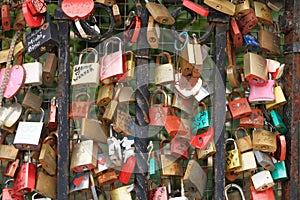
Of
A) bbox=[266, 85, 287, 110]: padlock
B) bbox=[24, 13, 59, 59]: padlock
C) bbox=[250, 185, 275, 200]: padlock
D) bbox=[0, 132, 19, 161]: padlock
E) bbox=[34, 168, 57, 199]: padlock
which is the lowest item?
bbox=[250, 185, 275, 200]: padlock

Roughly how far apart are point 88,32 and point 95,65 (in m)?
0.15

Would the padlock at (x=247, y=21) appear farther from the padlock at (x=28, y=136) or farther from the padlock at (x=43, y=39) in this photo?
the padlock at (x=28, y=136)

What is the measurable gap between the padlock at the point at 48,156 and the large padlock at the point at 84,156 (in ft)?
0.31

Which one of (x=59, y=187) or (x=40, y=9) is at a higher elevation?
(x=40, y=9)

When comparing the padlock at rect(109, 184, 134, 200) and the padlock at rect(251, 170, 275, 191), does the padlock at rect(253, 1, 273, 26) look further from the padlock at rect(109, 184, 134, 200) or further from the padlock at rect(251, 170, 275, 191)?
the padlock at rect(109, 184, 134, 200)

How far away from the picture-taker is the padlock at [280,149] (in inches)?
113

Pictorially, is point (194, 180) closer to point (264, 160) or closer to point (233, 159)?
point (233, 159)

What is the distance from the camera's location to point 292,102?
2885 millimetres

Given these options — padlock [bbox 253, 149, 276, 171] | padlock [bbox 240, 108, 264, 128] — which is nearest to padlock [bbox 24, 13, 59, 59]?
padlock [bbox 240, 108, 264, 128]

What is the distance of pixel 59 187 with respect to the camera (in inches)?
109

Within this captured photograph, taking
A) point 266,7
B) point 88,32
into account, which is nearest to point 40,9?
point 88,32

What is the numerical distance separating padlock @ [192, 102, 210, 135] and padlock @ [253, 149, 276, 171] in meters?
0.24

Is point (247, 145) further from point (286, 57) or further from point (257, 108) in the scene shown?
point (286, 57)

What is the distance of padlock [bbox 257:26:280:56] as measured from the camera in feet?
9.57
